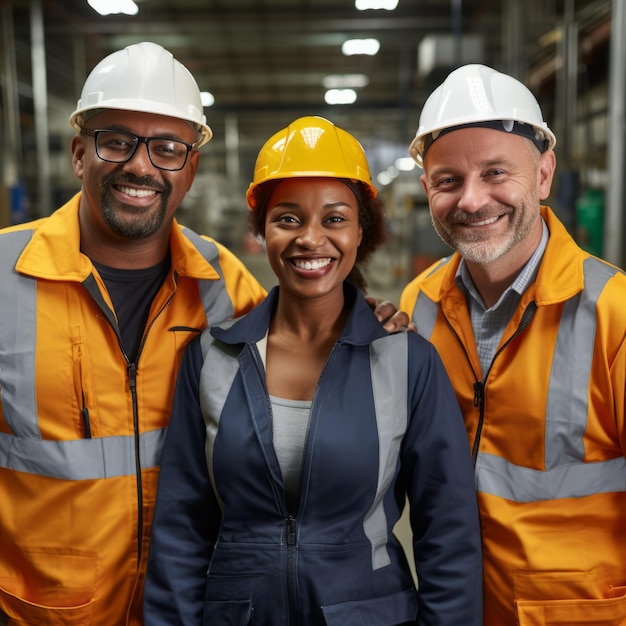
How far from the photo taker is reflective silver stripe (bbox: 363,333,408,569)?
61.7 inches

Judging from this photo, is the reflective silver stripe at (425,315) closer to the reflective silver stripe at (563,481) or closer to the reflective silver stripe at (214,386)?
the reflective silver stripe at (563,481)

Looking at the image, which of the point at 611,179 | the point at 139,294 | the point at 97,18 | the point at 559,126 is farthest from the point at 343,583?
the point at 97,18

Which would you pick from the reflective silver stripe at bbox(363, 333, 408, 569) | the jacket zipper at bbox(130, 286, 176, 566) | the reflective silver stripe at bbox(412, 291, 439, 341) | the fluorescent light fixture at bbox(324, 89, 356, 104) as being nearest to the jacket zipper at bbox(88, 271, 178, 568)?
the jacket zipper at bbox(130, 286, 176, 566)

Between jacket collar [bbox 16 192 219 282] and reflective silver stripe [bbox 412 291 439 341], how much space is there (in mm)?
620

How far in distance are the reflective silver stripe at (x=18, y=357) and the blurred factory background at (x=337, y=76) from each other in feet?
14.3

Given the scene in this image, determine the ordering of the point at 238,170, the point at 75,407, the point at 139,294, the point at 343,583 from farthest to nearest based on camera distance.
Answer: the point at 238,170 → the point at 139,294 → the point at 75,407 → the point at 343,583

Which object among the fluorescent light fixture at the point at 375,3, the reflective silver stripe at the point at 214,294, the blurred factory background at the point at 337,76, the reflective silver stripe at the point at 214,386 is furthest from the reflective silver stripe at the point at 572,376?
the fluorescent light fixture at the point at 375,3

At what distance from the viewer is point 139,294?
1928 mm

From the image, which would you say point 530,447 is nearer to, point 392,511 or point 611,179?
point 392,511

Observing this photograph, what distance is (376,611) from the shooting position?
154 centimetres

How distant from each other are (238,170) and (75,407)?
45.3ft

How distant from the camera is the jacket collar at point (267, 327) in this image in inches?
65.0

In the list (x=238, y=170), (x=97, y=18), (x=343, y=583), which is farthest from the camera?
(x=238, y=170)

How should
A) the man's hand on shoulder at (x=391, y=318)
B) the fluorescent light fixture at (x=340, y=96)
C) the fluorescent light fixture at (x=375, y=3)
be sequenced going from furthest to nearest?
the fluorescent light fixture at (x=340, y=96) < the fluorescent light fixture at (x=375, y=3) < the man's hand on shoulder at (x=391, y=318)
